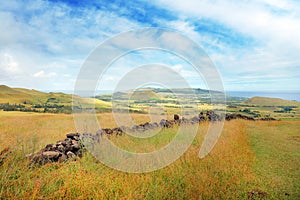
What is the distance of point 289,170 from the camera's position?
673cm

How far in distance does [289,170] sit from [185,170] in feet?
11.2

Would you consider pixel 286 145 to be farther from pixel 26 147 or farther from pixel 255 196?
pixel 26 147

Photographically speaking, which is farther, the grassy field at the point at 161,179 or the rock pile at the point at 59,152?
the rock pile at the point at 59,152

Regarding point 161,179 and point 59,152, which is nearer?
point 161,179

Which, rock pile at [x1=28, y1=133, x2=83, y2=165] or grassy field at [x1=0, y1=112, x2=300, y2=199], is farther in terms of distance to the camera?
rock pile at [x1=28, y1=133, x2=83, y2=165]

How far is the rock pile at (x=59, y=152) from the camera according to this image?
567 centimetres

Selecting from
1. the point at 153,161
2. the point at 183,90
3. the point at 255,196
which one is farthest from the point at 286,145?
the point at 153,161

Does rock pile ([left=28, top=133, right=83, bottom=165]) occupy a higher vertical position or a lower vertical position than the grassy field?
higher

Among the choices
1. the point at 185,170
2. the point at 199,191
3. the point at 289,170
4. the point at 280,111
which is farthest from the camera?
the point at 280,111

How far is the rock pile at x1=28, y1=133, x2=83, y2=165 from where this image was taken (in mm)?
5672

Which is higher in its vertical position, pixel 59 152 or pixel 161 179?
pixel 59 152

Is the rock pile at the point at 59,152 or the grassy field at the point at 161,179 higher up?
the rock pile at the point at 59,152

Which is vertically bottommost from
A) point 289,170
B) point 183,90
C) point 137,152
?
point 289,170

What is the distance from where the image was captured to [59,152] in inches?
246
